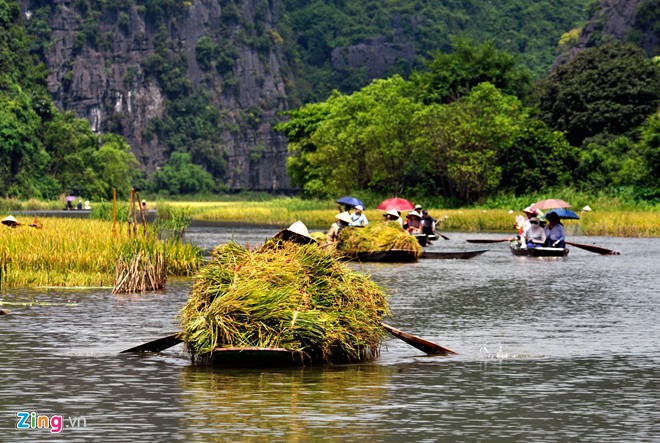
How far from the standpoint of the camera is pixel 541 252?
149 ft

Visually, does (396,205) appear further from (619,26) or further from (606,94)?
(619,26)

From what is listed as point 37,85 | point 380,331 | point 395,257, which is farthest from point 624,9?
point 380,331

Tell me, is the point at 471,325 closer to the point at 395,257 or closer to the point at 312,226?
the point at 395,257

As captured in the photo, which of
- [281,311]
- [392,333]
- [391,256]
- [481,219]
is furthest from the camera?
[481,219]

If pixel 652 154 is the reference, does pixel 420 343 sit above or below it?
below

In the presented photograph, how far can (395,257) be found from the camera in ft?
144

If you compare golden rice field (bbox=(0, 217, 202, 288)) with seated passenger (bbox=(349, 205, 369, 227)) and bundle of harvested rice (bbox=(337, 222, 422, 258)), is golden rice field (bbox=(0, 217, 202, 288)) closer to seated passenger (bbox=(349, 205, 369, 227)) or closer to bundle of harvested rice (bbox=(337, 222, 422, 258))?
bundle of harvested rice (bbox=(337, 222, 422, 258))

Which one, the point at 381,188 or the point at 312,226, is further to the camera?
the point at 381,188

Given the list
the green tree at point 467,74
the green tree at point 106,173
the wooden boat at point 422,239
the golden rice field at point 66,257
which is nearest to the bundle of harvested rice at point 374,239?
the wooden boat at point 422,239

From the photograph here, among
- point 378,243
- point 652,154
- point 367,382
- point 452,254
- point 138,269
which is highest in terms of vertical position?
point 652,154

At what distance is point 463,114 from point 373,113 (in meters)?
12.2

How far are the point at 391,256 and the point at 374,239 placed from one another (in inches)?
35.1

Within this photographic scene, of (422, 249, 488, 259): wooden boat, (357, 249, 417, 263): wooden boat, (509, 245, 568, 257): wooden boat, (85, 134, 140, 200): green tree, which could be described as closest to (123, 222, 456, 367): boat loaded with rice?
(357, 249, 417, 263): wooden boat

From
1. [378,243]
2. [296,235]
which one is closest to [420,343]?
[296,235]
